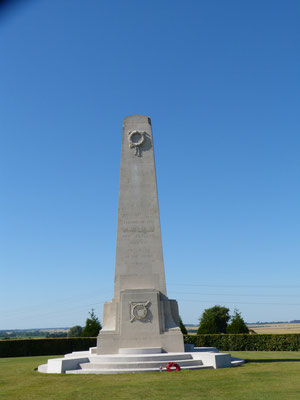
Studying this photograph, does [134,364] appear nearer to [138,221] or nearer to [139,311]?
[139,311]

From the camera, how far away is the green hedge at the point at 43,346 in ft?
102

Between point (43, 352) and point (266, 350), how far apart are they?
18.2 metres

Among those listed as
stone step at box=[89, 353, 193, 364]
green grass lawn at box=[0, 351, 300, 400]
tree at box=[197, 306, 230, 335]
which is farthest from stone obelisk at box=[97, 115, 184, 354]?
tree at box=[197, 306, 230, 335]

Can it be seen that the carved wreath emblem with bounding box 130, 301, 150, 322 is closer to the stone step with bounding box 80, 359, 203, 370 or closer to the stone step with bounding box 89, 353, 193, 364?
the stone step with bounding box 89, 353, 193, 364

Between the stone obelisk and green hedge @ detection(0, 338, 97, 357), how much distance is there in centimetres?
1334

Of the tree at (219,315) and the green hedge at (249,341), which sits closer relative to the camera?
the green hedge at (249,341)

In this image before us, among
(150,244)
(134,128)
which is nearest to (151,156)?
(134,128)

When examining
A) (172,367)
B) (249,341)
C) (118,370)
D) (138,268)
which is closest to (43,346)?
(138,268)

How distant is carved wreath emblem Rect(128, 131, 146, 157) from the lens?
21.9m

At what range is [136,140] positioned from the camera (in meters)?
22.2

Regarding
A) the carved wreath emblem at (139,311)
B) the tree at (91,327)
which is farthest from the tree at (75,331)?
the carved wreath emblem at (139,311)

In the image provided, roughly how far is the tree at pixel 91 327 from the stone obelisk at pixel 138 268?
564 inches

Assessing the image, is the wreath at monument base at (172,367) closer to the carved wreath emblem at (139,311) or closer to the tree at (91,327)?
the carved wreath emblem at (139,311)

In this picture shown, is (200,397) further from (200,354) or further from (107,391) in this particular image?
(200,354)
